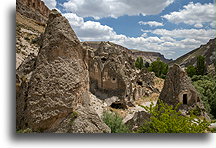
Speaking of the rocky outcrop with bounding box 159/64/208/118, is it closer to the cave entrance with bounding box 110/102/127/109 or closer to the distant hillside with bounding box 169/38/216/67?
the distant hillside with bounding box 169/38/216/67

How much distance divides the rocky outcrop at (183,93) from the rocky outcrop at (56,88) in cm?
579

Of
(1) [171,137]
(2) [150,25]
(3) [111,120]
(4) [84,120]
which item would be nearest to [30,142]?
(4) [84,120]

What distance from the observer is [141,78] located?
25.3 m

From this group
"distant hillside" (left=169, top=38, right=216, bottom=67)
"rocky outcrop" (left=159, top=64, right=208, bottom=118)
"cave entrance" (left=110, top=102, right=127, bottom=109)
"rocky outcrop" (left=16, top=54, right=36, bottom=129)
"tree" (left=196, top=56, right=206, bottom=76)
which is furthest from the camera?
"tree" (left=196, top=56, right=206, bottom=76)

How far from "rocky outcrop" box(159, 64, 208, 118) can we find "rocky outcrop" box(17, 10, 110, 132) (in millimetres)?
5787

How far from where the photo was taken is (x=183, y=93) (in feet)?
29.0

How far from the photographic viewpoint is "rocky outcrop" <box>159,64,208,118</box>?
8.79 m

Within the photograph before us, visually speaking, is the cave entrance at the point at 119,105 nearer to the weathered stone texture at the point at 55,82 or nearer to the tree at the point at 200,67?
the weathered stone texture at the point at 55,82

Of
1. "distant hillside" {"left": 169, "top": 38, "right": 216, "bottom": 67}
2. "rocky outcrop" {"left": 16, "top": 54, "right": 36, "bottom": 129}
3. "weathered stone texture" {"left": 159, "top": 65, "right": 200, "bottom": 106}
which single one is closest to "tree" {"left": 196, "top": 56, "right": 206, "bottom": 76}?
"distant hillside" {"left": 169, "top": 38, "right": 216, "bottom": 67}

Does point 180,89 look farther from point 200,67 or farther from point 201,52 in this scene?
point 200,67

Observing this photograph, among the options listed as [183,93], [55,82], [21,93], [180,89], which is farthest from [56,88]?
[183,93]

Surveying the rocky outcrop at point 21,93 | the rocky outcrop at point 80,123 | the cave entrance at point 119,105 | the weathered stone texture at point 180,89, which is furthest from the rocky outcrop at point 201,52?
the cave entrance at point 119,105

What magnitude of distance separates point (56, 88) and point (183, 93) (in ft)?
22.5

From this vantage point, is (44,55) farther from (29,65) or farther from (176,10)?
(176,10)
